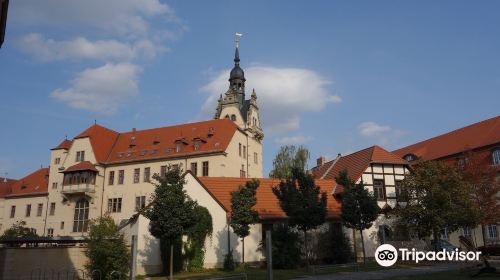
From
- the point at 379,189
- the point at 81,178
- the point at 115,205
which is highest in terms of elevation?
the point at 81,178

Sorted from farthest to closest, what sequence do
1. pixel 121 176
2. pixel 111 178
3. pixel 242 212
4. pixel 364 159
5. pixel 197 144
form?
pixel 111 178, pixel 121 176, pixel 197 144, pixel 364 159, pixel 242 212

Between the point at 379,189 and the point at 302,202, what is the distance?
1286 cm

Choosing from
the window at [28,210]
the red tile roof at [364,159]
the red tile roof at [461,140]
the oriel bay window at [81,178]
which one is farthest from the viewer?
the window at [28,210]

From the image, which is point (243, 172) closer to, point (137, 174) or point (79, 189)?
point (137, 174)

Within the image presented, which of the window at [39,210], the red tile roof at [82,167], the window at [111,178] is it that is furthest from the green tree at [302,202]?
the window at [39,210]

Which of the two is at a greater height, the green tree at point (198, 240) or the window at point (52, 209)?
the window at point (52, 209)

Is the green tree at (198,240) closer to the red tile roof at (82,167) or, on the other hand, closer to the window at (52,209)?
the red tile roof at (82,167)

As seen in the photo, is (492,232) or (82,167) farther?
(82,167)

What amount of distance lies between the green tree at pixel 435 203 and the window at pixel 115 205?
3565cm

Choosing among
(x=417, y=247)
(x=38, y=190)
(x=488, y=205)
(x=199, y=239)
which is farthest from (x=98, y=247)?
(x=38, y=190)

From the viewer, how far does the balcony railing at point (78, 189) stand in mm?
52625

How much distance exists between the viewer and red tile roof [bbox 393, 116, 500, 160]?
138ft

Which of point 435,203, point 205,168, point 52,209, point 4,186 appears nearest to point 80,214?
point 52,209

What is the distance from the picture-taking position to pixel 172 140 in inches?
2159
